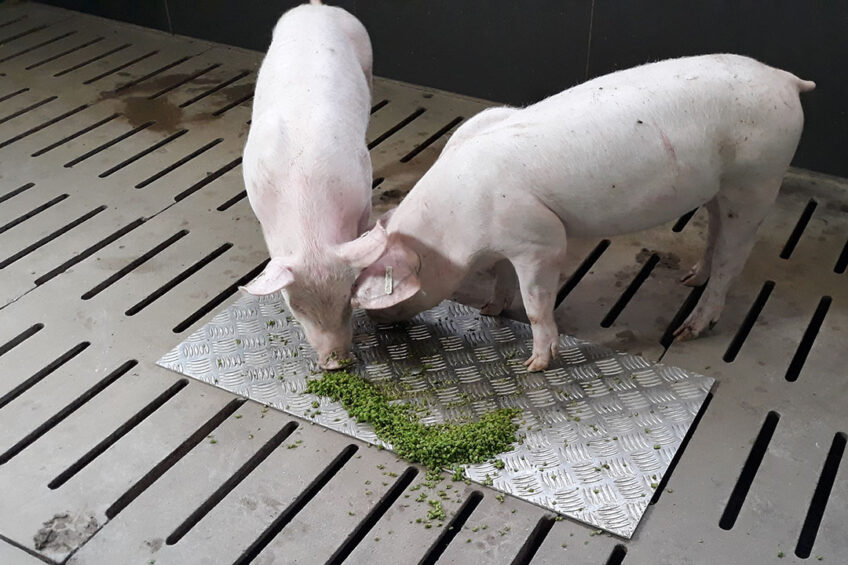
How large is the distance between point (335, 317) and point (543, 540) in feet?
2.99

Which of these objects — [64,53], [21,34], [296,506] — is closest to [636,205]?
[296,506]

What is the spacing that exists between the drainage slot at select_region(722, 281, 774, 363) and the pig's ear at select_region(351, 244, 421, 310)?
1078mm

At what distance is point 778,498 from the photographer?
2523 mm

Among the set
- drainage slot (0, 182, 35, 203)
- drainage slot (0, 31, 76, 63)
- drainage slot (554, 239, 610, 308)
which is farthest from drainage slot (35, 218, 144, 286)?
drainage slot (0, 31, 76, 63)

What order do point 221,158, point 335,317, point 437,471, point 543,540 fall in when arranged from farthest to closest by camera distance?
point 221,158
point 335,317
point 437,471
point 543,540

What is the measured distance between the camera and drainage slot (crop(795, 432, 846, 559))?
7.90ft

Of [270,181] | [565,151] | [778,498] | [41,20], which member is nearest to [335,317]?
[270,181]

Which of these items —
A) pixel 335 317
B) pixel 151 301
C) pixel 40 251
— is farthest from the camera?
pixel 40 251

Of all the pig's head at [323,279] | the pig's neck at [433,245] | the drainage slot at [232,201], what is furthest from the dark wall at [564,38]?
the pig's head at [323,279]

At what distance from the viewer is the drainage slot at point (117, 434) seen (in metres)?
2.71

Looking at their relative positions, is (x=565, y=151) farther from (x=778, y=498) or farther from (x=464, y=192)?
(x=778, y=498)

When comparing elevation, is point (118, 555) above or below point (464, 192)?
below

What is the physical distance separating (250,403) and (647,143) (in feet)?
4.77

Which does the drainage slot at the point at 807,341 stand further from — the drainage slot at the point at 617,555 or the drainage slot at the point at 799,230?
the drainage slot at the point at 617,555
